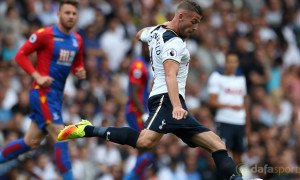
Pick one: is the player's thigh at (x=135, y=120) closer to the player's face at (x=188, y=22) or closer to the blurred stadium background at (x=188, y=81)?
the blurred stadium background at (x=188, y=81)

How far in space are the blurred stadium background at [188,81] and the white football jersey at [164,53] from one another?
3.94 metres

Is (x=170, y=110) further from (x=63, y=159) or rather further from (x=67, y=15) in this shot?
(x=67, y=15)

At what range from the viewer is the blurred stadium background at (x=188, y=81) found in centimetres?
1245

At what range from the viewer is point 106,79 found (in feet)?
48.5

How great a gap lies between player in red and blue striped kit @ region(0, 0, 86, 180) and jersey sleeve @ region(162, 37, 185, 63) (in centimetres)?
226

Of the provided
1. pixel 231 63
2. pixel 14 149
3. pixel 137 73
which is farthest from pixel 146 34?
pixel 231 63

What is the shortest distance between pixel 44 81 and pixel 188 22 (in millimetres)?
2540

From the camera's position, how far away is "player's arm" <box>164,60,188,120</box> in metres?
7.34

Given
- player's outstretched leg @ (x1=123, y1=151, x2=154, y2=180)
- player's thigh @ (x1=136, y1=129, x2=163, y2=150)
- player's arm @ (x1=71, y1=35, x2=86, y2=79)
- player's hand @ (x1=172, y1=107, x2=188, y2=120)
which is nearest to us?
player's hand @ (x1=172, y1=107, x2=188, y2=120)

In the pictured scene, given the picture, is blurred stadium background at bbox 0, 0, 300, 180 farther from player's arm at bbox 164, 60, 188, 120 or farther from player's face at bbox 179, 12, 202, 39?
player's arm at bbox 164, 60, 188, 120

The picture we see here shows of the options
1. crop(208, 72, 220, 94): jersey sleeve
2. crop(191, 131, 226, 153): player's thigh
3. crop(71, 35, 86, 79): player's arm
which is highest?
crop(71, 35, 86, 79): player's arm

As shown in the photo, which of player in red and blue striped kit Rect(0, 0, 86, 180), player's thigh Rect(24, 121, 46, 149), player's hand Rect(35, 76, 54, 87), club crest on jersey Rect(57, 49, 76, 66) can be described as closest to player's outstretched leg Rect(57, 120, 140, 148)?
player in red and blue striped kit Rect(0, 0, 86, 180)

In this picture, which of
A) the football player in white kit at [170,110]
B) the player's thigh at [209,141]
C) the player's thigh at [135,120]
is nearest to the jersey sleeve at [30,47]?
the football player in white kit at [170,110]

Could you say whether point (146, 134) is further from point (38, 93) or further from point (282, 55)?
point (282, 55)
